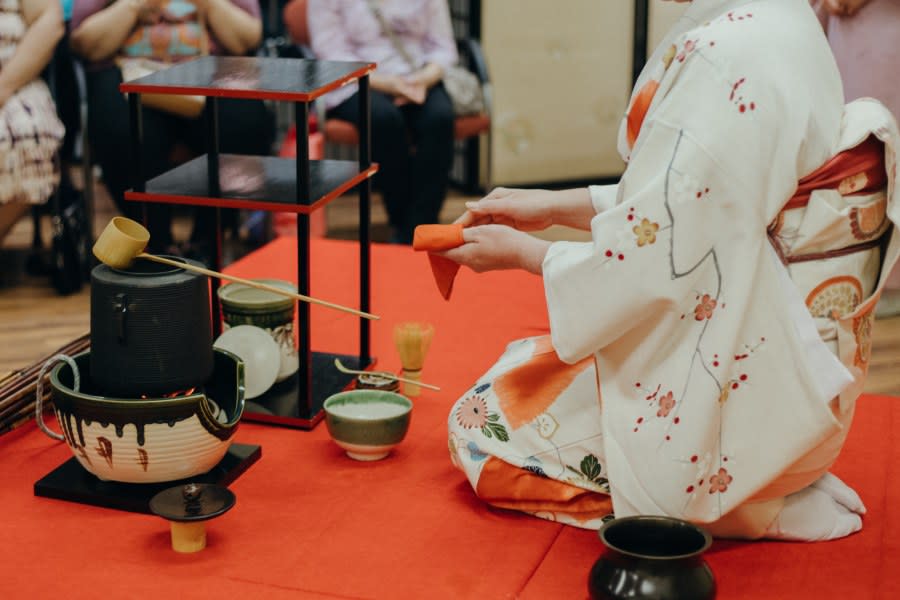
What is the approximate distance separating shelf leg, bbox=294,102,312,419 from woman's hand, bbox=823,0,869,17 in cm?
190

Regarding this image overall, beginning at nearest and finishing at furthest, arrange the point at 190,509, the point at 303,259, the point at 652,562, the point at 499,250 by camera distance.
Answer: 1. the point at 652,562
2. the point at 190,509
3. the point at 499,250
4. the point at 303,259

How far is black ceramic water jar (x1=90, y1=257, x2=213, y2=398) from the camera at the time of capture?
2.12 metres

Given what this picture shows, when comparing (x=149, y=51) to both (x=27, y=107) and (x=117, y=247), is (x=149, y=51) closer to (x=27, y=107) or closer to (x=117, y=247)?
(x=27, y=107)

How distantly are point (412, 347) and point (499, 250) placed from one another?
1.99 ft

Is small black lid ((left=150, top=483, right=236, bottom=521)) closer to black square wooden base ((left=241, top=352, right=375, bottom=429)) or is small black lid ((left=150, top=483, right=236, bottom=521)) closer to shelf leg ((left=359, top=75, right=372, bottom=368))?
black square wooden base ((left=241, top=352, right=375, bottom=429))

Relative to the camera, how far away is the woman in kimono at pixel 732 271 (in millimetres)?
1874

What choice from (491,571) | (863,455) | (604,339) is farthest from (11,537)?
(863,455)

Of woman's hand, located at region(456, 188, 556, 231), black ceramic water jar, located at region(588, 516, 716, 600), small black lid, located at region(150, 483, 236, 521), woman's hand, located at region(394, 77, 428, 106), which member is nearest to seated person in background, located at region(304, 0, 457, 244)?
woman's hand, located at region(394, 77, 428, 106)

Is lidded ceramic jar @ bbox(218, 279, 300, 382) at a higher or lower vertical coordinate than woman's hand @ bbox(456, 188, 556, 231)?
lower

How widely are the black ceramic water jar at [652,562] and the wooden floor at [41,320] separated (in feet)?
4.70

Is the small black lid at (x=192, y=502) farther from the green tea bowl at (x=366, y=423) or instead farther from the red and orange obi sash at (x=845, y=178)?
the red and orange obi sash at (x=845, y=178)

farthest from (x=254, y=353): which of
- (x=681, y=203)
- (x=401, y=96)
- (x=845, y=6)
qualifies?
(x=845, y=6)

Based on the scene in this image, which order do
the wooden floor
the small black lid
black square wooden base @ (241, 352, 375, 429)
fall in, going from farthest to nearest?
1. the wooden floor
2. black square wooden base @ (241, 352, 375, 429)
3. the small black lid

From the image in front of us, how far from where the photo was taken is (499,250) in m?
2.12
